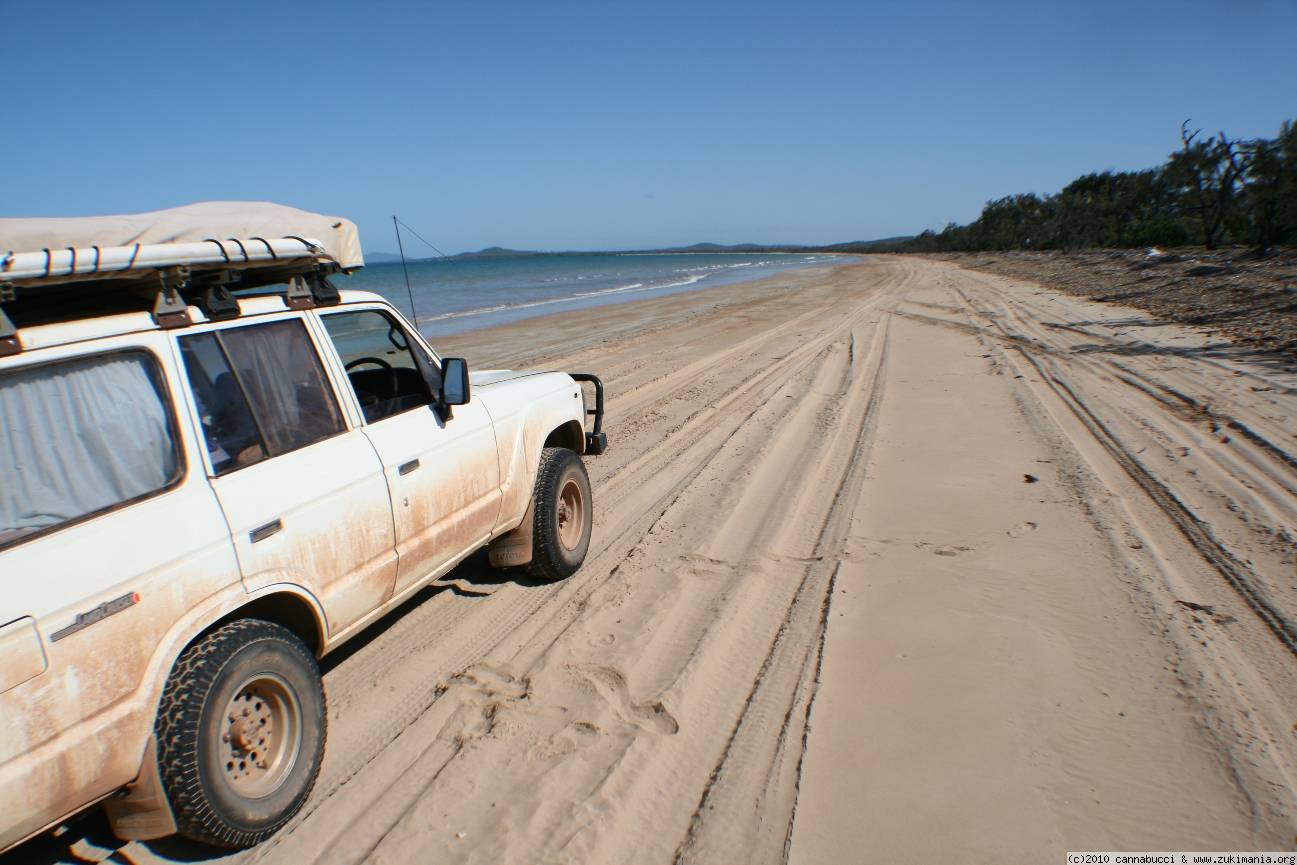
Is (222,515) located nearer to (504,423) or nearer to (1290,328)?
(504,423)

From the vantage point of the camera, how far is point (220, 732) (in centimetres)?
253

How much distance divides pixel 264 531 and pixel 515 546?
197 centimetres

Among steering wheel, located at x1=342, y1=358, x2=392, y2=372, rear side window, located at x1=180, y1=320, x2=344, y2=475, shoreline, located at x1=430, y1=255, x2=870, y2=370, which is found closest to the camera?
rear side window, located at x1=180, y1=320, x2=344, y2=475

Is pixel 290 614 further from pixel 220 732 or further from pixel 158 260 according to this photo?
pixel 158 260

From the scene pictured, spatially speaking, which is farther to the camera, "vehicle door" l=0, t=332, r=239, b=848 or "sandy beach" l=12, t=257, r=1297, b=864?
"sandy beach" l=12, t=257, r=1297, b=864

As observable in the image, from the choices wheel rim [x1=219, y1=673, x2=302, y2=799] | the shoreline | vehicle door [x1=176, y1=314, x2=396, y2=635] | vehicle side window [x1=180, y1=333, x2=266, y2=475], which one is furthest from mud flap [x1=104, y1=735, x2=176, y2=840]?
the shoreline

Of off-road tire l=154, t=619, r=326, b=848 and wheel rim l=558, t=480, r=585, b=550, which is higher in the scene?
off-road tire l=154, t=619, r=326, b=848

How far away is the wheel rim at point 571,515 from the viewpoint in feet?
16.4

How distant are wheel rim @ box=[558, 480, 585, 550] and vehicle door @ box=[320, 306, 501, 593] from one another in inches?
30.1

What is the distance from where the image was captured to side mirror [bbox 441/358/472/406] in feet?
12.6

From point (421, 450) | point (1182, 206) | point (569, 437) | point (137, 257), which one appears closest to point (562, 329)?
point (569, 437)

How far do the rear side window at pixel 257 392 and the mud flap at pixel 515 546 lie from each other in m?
1.49

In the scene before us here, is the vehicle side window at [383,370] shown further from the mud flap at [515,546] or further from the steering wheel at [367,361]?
the mud flap at [515,546]

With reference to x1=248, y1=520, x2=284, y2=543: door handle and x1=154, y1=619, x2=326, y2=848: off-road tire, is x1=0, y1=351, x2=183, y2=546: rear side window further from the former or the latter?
x1=154, y1=619, x2=326, y2=848: off-road tire
